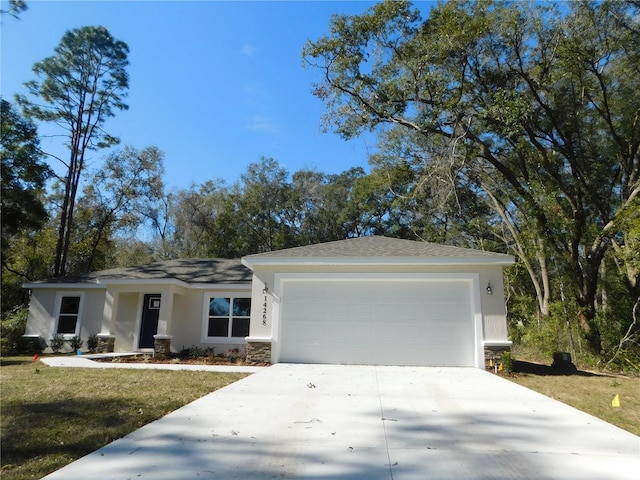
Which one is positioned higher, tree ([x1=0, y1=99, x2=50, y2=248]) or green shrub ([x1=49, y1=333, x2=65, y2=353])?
tree ([x1=0, y1=99, x2=50, y2=248])

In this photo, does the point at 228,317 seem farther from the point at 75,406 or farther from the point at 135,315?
the point at 75,406

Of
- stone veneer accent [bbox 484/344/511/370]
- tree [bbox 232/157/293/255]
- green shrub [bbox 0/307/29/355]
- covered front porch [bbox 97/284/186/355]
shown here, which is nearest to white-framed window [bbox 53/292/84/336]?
green shrub [bbox 0/307/29/355]

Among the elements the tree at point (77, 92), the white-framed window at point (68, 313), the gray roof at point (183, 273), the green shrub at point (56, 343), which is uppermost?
the tree at point (77, 92)

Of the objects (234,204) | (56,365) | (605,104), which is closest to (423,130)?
(605,104)

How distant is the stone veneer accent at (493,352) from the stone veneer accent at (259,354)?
17.7 feet

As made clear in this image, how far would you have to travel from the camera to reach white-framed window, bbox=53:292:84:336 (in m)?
14.1

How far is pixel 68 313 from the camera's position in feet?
46.9

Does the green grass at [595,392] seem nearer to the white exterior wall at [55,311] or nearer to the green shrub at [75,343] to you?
the white exterior wall at [55,311]

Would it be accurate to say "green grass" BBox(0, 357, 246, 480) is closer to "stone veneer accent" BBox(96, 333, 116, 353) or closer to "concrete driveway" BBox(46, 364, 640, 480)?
"concrete driveway" BBox(46, 364, 640, 480)

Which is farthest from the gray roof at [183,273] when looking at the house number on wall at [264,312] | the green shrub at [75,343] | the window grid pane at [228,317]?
the house number on wall at [264,312]

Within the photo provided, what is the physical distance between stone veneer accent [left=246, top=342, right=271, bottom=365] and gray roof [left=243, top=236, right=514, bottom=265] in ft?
7.28

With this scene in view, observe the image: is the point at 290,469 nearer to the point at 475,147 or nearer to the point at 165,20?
the point at 165,20

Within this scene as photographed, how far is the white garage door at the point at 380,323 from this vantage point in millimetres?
9922

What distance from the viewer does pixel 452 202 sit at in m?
20.1
